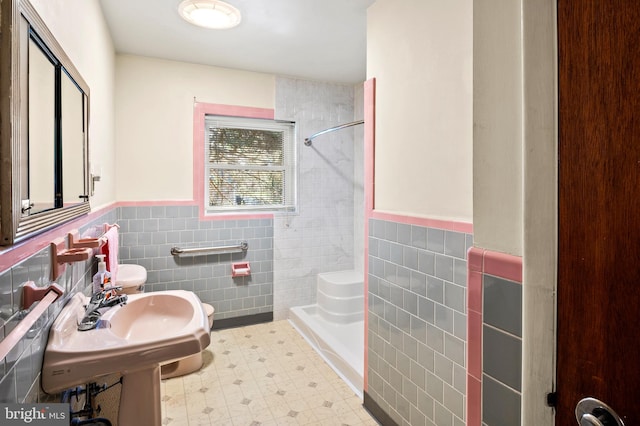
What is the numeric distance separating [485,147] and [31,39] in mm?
1205

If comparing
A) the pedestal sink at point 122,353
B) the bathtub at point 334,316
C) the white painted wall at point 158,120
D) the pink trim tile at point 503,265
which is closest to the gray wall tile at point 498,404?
the pink trim tile at point 503,265

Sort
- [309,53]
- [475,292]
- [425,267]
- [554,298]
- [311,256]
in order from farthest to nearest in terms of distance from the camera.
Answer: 1. [311,256]
2. [309,53]
3. [425,267]
4. [475,292]
5. [554,298]

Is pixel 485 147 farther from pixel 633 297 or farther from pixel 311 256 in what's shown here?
pixel 311 256

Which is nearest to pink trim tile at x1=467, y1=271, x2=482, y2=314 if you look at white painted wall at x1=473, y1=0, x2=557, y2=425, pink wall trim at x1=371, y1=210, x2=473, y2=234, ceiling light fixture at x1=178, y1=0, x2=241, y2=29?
white painted wall at x1=473, y1=0, x2=557, y2=425

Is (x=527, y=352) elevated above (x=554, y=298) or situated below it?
below

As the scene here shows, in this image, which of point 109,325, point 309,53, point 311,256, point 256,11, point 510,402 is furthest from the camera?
point 311,256

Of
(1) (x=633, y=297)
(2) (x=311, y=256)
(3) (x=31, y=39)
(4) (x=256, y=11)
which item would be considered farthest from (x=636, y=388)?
(2) (x=311, y=256)

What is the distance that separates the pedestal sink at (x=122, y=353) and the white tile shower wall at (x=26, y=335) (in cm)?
4

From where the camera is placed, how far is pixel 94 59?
1897 millimetres

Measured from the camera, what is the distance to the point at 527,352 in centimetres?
66

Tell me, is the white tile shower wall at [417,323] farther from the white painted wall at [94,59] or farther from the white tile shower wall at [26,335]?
the white painted wall at [94,59]

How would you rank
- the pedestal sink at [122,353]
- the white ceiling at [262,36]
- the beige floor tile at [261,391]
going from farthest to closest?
the white ceiling at [262,36]
the beige floor tile at [261,391]
the pedestal sink at [122,353]

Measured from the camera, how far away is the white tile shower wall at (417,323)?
1.45 m

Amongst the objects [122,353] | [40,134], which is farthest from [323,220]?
[40,134]
